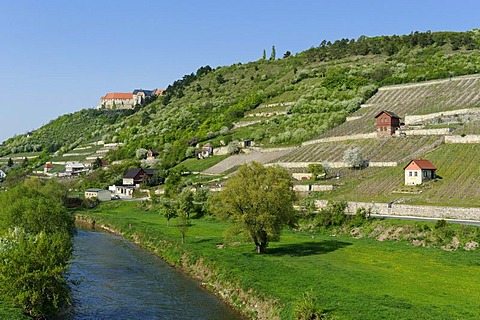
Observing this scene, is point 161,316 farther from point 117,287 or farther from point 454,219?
point 454,219

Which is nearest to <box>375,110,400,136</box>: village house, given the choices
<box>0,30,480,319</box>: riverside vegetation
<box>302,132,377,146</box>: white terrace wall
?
<box>302,132,377,146</box>: white terrace wall

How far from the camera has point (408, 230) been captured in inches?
2044

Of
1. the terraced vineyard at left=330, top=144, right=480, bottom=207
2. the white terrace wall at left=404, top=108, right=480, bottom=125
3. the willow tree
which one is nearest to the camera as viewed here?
the willow tree

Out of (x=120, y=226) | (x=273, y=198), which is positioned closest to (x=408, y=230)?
(x=273, y=198)

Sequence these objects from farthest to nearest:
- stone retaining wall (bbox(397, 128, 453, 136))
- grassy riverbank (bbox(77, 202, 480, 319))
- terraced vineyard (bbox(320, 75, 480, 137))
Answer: terraced vineyard (bbox(320, 75, 480, 137))
stone retaining wall (bbox(397, 128, 453, 136))
grassy riverbank (bbox(77, 202, 480, 319))

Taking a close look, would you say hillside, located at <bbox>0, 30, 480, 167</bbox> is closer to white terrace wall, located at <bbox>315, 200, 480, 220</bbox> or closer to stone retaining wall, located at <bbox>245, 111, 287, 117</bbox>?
stone retaining wall, located at <bbox>245, 111, 287, 117</bbox>

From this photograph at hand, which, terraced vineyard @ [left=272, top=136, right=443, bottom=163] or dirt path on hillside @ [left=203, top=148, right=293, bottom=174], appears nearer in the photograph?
terraced vineyard @ [left=272, top=136, right=443, bottom=163]

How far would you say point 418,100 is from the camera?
120 metres

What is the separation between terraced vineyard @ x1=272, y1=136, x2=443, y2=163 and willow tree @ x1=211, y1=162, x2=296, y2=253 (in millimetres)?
39796

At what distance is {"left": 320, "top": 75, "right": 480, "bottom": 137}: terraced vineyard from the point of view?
352 ft

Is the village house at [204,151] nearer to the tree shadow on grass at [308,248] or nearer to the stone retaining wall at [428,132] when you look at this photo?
the stone retaining wall at [428,132]

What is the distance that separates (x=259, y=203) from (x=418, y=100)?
8507cm

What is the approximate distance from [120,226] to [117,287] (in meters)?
34.5

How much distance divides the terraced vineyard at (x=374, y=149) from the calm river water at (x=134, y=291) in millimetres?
48484
